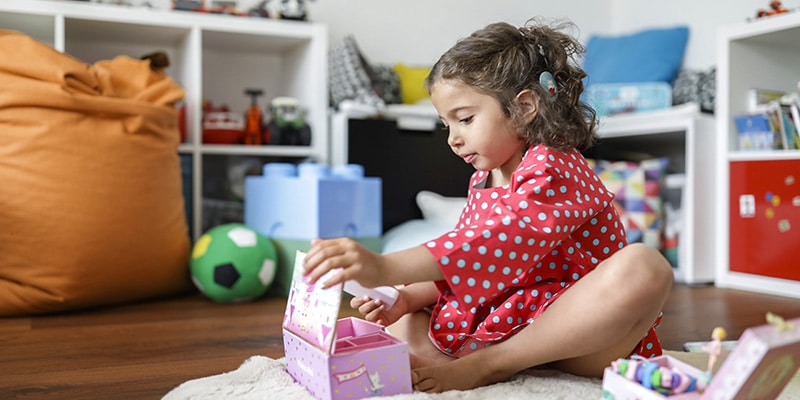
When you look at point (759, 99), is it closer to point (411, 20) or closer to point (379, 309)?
point (411, 20)

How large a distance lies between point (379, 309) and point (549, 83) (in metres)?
0.39

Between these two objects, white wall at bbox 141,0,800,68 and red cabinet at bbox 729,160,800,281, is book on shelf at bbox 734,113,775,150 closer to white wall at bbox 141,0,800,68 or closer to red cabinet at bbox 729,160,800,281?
red cabinet at bbox 729,160,800,281

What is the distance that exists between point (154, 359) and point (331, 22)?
5.55 feet

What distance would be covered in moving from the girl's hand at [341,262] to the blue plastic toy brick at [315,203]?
1061 millimetres

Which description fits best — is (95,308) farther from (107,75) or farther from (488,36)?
(488,36)

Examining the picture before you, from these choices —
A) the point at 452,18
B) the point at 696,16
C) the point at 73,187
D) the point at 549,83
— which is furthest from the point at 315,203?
the point at 696,16

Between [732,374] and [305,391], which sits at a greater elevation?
[732,374]

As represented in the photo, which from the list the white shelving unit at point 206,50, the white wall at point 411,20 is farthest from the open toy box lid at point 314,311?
the white wall at point 411,20

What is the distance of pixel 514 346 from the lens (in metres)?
0.94

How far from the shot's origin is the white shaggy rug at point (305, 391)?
894mm

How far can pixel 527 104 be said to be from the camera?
1.01 meters

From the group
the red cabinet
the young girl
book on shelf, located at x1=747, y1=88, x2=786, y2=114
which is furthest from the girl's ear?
book on shelf, located at x1=747, y1=88, x2=786, y2=114

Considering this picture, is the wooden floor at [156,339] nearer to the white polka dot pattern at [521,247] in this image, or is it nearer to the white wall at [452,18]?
the white polka dot pattern at [521,247]

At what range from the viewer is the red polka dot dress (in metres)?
0.86
